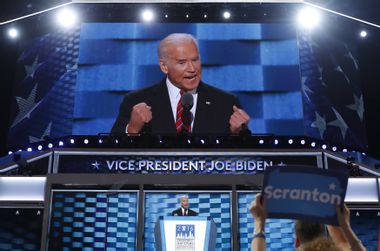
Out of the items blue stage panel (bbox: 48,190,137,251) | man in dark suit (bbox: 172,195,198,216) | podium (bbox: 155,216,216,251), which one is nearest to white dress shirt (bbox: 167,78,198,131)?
man in dark suit (bbox: 172,195,198,216)

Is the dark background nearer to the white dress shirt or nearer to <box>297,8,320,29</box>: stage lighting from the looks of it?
<box>297,8,320,29</box>: stage lighting

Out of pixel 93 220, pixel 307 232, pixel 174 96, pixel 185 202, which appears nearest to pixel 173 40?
pixel 174 96

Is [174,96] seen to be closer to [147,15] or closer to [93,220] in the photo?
[147,15]

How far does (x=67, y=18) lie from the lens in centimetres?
1277

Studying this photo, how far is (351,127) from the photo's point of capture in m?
12.4

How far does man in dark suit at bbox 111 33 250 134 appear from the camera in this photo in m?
11.4

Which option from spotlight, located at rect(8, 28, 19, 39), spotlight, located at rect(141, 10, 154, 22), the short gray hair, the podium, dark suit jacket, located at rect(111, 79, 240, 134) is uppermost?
spotlight, located at rect(141, 10, 154, 22)

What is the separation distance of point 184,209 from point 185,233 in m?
0.88

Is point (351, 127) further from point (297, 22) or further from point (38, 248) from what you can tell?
point (38, 248)

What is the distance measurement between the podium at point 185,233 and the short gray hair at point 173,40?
5317 millimetres

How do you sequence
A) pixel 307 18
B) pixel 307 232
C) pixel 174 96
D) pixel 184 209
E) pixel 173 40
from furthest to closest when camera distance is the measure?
1. pixel 307 18
2. pixel 173 40
3. pixel 174 96
4. pixel 184 209
5. pixel 307 232

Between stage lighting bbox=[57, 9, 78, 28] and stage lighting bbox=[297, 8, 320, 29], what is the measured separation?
5.01 m

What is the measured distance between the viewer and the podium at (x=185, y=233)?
740cm

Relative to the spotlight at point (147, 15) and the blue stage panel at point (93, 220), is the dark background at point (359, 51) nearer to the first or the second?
the spotlight at point (147, 15)
